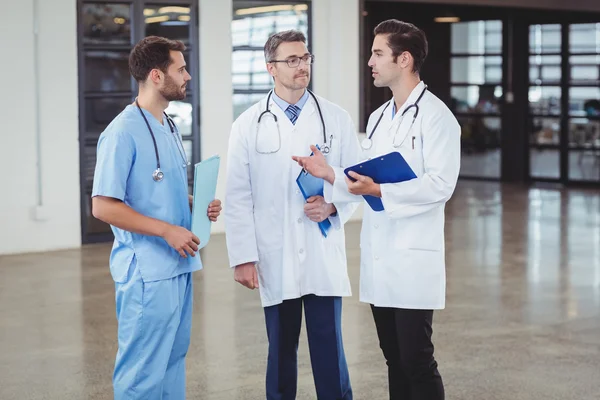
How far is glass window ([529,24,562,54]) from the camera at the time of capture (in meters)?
15.0

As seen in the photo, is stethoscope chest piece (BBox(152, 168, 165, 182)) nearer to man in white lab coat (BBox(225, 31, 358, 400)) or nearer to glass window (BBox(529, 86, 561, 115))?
man in white lab coat (BBox(225, 31, 358, 400))

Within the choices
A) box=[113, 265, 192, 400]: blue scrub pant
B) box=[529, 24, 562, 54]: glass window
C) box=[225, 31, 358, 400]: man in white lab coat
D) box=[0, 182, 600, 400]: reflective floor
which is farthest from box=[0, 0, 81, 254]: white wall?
box=[529, 24, 562, 54]: glass window

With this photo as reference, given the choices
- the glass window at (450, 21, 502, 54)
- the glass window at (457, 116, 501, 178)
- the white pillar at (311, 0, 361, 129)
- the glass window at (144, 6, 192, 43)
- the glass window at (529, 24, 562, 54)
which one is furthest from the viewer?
the glass window at (457, 116, 501, 178)

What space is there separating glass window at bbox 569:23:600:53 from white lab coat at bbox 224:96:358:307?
38.2 ft

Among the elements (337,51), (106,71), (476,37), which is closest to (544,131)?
(476,37)

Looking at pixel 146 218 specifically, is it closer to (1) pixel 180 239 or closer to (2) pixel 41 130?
(1) pixel 180 239

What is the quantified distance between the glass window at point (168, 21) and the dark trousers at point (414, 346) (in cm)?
658

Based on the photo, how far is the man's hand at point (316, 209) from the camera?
395 centimetres

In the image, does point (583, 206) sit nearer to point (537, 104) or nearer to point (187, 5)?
point (537, 104)

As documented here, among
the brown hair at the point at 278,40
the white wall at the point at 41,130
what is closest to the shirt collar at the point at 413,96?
the brown hair at the point at 278,40

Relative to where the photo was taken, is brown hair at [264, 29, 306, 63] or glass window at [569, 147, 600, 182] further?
glass window at [569, 147, 600, 182]

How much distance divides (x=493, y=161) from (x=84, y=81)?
8.01m

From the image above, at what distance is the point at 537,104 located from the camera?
605 inches

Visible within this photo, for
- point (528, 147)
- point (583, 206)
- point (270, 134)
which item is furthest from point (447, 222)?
point (270, 134)
